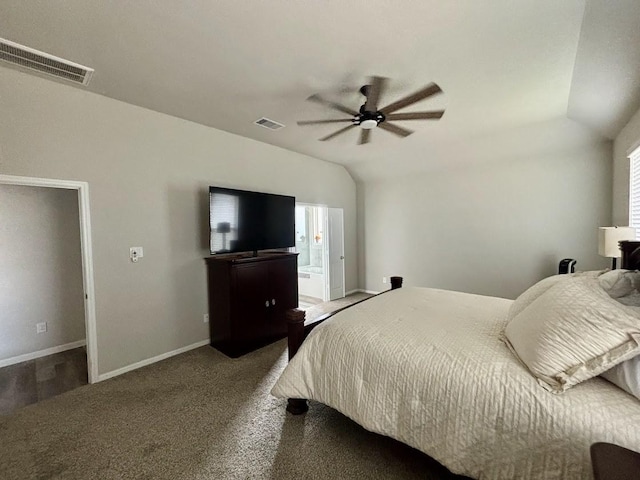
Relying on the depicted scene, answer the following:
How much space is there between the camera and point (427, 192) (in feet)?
16.9

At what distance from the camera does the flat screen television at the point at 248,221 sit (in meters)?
3.26

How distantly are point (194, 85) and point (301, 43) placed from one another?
117 cm

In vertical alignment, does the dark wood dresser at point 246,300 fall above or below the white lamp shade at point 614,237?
below

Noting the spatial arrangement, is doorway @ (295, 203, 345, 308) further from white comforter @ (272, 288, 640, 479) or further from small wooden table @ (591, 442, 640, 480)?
small wooden table @ (591, 442, 640, 480)

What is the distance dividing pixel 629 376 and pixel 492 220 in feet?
12.4

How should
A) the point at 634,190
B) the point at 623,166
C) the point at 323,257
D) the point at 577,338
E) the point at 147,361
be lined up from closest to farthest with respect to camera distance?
the point at 577,338 → the point at 634,190 → the point at 147,361 → the point at 623,166 → the point at 323,257

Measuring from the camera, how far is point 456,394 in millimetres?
1374

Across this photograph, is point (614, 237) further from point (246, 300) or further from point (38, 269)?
point (38, 269)

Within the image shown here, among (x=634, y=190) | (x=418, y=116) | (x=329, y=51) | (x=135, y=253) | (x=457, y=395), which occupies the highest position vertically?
(x=329, y=51)

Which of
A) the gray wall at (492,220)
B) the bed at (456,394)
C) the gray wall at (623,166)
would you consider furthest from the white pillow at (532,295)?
the gray wall at (492,220)

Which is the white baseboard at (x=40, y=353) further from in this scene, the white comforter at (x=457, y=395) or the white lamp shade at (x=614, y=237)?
the white lamp shade at (x=614, y=237)

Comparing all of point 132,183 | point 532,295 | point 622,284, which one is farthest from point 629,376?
point 132,183

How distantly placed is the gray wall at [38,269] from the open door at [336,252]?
12.8 feet

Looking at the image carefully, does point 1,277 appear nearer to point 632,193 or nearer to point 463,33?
point 463,33
